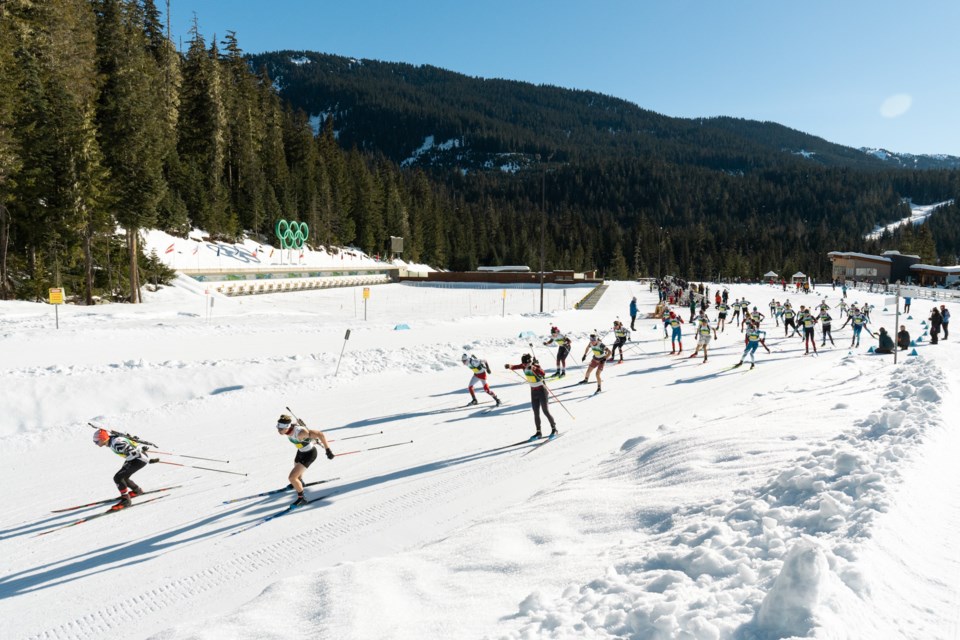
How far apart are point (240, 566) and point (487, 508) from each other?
3377 millimetres

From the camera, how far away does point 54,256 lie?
96.2 feet

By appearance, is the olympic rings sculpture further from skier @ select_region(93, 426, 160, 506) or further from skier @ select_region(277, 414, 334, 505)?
skier @ select_region(277, 414, 334, 505)

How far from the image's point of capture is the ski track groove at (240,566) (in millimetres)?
5848

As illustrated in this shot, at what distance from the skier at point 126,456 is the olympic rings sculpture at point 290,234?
51.8 meters

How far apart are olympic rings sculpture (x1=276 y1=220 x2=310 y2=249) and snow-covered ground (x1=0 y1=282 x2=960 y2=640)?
43450 millimetres

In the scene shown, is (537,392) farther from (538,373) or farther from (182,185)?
(182,185)

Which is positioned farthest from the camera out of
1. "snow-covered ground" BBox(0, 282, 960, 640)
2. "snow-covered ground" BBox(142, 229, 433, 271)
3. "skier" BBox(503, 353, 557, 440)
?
"snow-covered ground" BBox(142, 229, 433, 271)

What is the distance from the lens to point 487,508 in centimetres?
816

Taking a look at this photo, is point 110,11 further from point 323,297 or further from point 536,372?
point 536,372

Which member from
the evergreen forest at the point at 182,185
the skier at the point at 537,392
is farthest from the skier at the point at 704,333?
the evergreen forest at the point at 182,185

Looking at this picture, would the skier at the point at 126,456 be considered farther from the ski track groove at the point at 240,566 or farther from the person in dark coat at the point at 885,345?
the person in dark coat at the point at 885,345

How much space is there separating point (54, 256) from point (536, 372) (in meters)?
30.2

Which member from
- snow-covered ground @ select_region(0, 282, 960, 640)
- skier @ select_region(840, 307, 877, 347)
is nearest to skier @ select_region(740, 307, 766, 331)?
snow-covered ground @ select_region(0, 282, 960, 640)

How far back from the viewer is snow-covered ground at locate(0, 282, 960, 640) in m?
4.39
